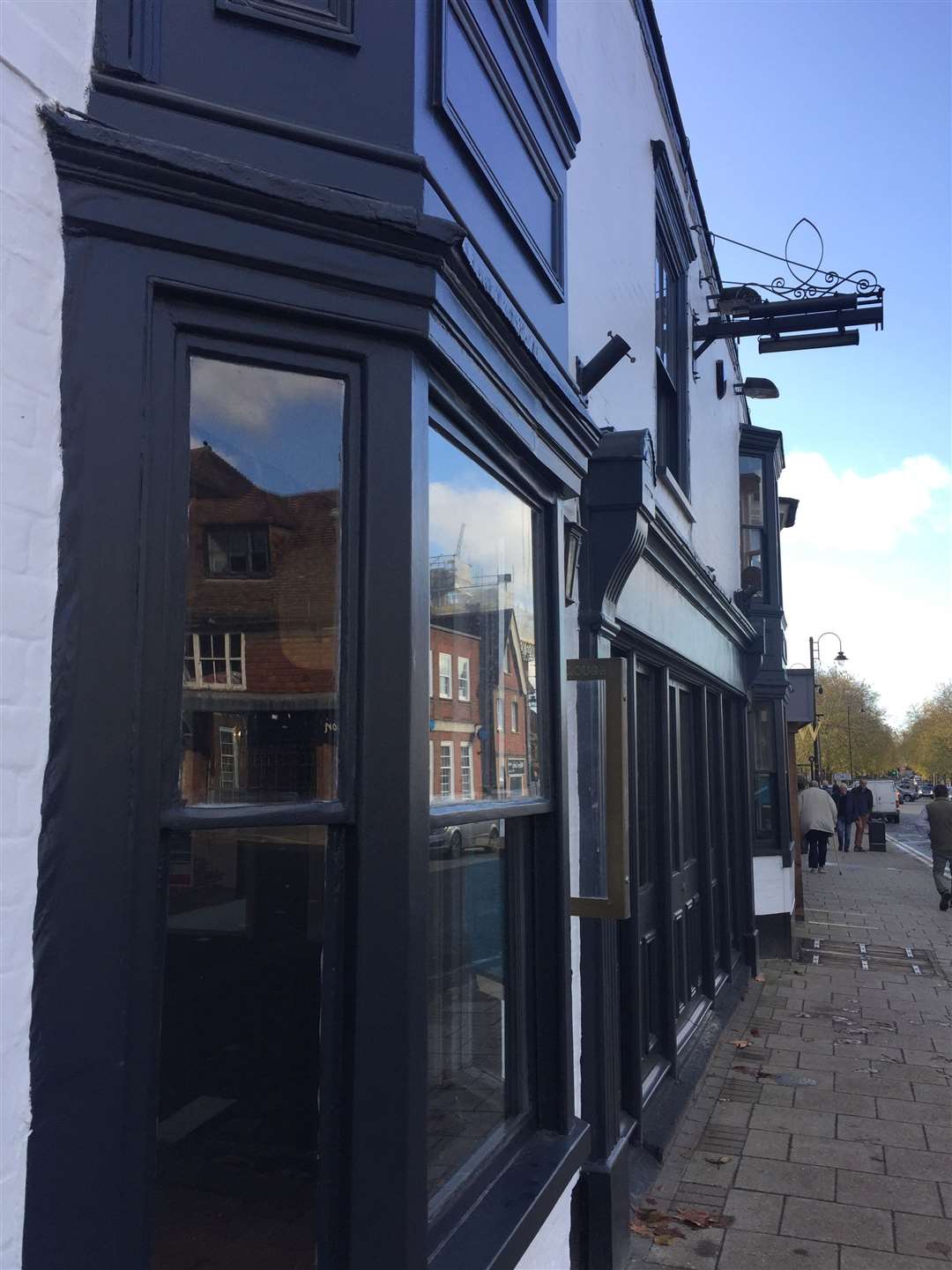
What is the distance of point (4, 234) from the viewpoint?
2.00 meters

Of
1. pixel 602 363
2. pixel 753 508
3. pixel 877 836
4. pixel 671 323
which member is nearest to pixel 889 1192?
pixel 602 363

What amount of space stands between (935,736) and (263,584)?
80.9 m

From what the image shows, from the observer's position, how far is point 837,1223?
5.11 meters

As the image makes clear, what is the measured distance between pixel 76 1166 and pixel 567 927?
1.96 meters

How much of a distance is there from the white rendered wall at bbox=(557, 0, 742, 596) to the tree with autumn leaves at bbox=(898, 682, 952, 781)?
73429mm

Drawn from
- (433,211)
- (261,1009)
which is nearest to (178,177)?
(433,211)

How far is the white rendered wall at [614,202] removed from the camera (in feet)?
16.3

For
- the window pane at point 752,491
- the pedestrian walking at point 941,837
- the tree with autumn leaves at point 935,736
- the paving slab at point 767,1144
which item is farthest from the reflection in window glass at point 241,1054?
the tree with autumn leaves at point 935,736

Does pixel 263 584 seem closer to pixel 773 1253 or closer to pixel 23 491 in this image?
pixel 23 491

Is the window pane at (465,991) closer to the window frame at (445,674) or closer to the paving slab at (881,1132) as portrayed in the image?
the window frame at (445,674)

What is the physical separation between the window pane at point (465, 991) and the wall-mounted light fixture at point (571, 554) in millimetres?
1299

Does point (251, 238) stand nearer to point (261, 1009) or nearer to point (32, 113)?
point (32, 113)

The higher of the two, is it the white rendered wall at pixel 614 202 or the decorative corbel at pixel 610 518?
the white rendered wall at pixel 614 202

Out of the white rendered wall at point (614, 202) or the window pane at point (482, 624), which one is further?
the white rendered wall at point (614, 202)
